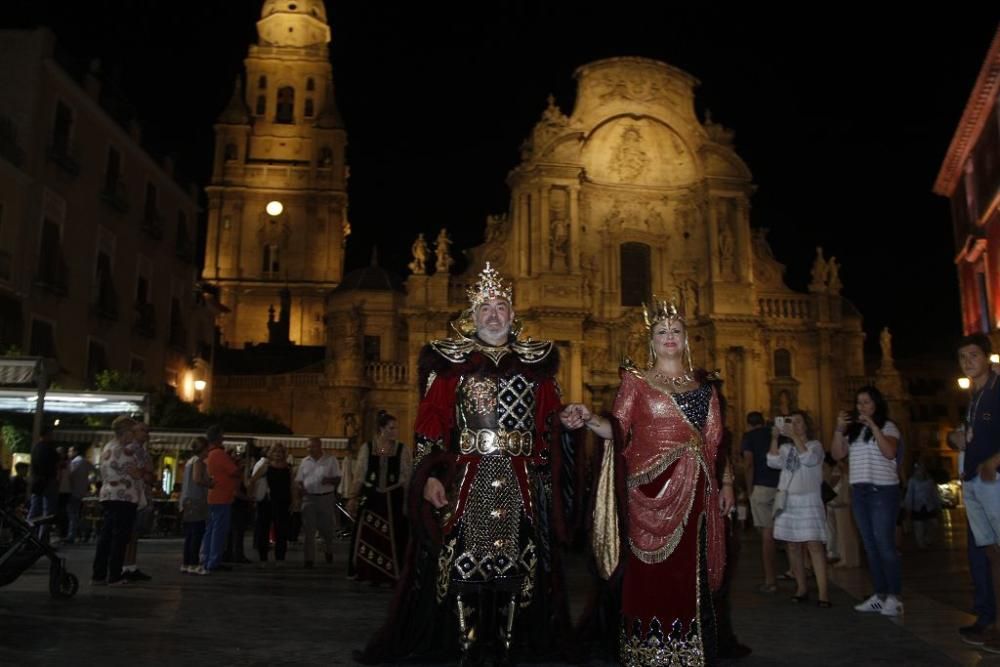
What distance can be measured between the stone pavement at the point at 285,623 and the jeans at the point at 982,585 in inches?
10.4

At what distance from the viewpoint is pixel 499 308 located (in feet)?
18.8

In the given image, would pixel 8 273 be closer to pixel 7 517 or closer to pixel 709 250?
pixel 7 517

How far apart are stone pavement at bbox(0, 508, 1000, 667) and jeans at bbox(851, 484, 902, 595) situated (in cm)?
36

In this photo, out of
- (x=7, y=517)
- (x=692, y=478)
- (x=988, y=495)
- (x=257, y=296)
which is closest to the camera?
(x=692, y=478)

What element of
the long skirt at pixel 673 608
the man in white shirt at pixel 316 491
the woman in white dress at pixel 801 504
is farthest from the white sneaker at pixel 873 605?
the man in white shirt at pixel 316 491

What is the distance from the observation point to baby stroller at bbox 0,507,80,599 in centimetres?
780

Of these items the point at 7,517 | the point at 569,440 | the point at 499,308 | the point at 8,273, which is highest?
the point at 8,273

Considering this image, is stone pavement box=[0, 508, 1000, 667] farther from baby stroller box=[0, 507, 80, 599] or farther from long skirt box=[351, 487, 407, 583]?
long skirt box=[351, 487, 407, 583]

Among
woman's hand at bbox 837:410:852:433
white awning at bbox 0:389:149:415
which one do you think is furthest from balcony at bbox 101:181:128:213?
woman's hand at bbox 837:410:852:433

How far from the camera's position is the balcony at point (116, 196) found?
24536mm

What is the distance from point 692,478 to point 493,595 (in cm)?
136

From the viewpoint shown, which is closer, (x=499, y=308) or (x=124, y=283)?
(x=499, y=308)

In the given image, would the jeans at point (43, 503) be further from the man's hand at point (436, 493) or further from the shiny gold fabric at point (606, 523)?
the shiny gold fabric at point (606, 523)

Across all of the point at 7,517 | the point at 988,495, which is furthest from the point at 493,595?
the point at 7,517
